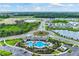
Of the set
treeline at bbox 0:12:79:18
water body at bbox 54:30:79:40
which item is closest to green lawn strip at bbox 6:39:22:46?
treeline at bbox 0:12:79:18

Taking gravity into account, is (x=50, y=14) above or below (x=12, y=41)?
above

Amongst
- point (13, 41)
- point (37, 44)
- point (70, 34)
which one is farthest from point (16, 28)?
point (70, 34)

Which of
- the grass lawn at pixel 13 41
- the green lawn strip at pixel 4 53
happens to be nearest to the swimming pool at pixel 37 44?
the grass lawn at pixel 13 41

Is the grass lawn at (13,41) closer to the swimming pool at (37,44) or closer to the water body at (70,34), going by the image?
the swimming pool at (37,44)

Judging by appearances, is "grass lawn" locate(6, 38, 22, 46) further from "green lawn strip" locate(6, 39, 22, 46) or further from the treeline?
the treeline

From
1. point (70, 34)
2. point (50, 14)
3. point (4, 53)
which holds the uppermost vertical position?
point (50, 14)

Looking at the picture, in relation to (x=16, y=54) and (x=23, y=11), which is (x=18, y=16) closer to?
(x=23, y=11)

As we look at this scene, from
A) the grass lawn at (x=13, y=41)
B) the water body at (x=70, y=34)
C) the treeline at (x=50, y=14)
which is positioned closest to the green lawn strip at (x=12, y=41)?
the grass lawn at (x=13, y=41)

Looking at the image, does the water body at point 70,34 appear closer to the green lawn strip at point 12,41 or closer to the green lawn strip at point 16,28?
the green lawn strip at point 16,28

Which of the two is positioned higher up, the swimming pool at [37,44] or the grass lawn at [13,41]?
the grass lawn at [13,41]

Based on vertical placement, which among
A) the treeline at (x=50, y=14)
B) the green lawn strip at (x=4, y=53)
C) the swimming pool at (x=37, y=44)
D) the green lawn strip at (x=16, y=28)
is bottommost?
the green lawn strip at (x=4, y=53)

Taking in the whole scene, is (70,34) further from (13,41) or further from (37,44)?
(13,41)

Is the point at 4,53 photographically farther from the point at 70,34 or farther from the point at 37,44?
the point at 70,34
